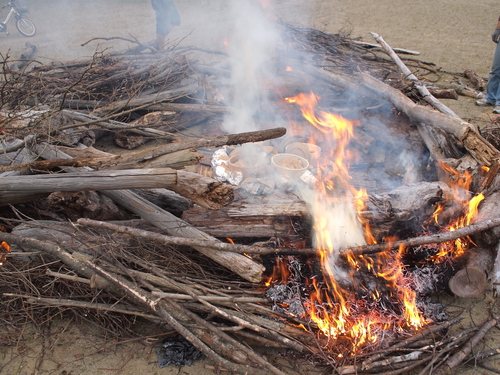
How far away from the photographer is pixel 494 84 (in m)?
7.07

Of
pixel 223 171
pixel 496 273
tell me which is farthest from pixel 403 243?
pixel 223 171

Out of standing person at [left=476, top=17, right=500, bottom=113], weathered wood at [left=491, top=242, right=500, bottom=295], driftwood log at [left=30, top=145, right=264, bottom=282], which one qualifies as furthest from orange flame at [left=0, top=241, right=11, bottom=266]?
standing person at [left=476, top=17, right=500, bottom=113]

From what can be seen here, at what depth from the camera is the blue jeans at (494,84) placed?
22.8 ft

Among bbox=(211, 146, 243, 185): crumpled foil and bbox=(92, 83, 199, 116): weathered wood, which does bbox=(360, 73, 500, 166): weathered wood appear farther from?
bbox=(92, 83, 199, 116): weathered wood

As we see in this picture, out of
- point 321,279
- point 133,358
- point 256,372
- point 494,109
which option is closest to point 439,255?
point 321,279

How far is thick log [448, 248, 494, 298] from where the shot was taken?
306 cm

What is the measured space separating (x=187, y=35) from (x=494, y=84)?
6814 mm

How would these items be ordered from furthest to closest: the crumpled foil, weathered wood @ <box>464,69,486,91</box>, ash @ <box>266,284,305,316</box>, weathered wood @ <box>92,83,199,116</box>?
1. weathered wood @ <box>464,69,486,91</box>
2. weathered wood @ <box>92,83,199,116</box>
3. the crumpled foil
4. ash @ <box>266,284,305,316</box>

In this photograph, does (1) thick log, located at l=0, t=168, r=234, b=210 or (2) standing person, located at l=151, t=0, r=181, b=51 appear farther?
(2) standing person, located at l=151, t=0, r=181, b=51

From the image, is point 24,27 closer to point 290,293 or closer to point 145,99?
point 145,99

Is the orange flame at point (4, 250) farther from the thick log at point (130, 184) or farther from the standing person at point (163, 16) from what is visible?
the standing person at point (163, 16)

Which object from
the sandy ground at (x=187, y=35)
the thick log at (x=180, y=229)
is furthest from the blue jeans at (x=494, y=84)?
the thick log at (x=180, y=229)

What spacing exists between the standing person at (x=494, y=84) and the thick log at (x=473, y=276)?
5.15m

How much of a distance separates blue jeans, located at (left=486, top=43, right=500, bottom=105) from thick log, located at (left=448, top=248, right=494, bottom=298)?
18.0 ft
